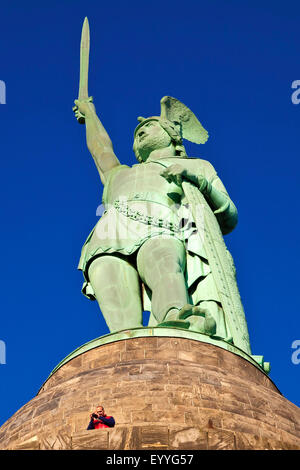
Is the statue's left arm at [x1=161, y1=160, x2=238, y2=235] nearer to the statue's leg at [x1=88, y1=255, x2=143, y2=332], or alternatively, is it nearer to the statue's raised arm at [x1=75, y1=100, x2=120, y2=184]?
the statue's leg at [x1=88, y1=255, x2=143, y2=332]

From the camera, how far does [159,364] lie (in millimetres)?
8812

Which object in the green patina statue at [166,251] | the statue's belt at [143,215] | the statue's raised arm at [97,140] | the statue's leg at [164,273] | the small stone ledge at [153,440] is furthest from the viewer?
the statue's raised arm at [97,140]

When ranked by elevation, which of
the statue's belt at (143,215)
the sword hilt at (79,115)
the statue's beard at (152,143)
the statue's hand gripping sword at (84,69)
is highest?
the statue's hand gripping sword at (84,69)

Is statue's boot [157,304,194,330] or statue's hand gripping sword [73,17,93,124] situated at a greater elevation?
statue's hand gripping sword [73,17,93,124]

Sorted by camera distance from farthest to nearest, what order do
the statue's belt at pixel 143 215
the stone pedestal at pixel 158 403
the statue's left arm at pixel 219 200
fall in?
the statue's left arm at pixel 219 200
the statue's belt at pixel 143 215
the stone pedestal at pixel 158 403

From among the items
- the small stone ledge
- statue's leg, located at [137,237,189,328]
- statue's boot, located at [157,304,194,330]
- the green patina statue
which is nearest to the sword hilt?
the green patina statue

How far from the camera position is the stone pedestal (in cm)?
753

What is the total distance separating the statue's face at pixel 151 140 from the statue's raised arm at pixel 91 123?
1.67ft

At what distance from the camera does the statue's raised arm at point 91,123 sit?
1441cm

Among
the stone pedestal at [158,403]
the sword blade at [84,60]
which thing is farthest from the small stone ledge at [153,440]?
the sword blade at [84,60]

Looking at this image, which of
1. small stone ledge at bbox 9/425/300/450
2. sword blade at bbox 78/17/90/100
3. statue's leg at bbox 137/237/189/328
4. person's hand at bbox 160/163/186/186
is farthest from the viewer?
sword blade at bbox 78/17/90/100

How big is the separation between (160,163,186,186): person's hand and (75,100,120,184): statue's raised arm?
194 centimetres

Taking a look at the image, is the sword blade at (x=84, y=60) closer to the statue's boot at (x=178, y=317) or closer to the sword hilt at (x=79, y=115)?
the sword hilt at (x=79, y=115)
